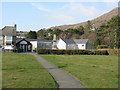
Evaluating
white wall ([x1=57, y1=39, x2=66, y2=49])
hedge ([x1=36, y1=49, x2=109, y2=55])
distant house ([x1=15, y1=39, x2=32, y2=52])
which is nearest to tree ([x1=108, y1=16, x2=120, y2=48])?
hedge ([x1=36, y1=49, x2=109, y2=55])

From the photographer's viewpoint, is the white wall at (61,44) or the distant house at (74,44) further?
the white wall at (61,44)

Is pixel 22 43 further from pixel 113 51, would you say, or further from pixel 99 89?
pixel 99 89

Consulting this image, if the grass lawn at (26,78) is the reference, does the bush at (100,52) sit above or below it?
below

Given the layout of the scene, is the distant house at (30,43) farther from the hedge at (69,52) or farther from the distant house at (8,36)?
the hedge at (69,52)

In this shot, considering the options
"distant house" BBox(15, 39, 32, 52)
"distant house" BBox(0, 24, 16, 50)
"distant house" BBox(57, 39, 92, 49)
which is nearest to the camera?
"distant house" BBox(15, 39, 32, 52)

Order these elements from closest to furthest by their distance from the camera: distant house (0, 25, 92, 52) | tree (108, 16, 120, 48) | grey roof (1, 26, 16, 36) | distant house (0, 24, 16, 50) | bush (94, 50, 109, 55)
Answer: bush (94, 50, 109, 55) < tree (108, 16, 120, 48) < distant house (0, 25, 92, 52) < distant house (0, 24, 16, 50) < grey roof (1, 26, 16, 36)

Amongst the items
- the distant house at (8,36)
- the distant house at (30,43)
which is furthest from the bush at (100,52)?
the distant house at (8,36)

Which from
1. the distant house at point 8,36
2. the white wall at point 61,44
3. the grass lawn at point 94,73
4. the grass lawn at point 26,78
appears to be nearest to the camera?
the grass lawn at point 26,78

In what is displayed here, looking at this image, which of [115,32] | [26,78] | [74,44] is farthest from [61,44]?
[26,78]

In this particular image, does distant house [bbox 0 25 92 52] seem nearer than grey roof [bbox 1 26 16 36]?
Yes

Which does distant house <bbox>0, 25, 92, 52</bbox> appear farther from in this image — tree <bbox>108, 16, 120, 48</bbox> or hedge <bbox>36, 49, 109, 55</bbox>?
hedge <bbox>36, 49, 109, 55</bbox>

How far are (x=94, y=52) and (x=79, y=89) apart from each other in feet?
132

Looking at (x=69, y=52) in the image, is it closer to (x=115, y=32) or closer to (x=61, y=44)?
(x=115, y=32)

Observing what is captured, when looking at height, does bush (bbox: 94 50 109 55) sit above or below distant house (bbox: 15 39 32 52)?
below
